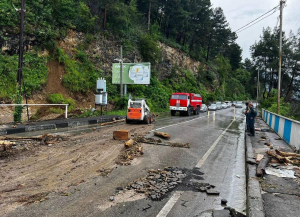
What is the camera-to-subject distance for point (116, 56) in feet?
99.7

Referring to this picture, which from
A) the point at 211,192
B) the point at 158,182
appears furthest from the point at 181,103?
the point at 211,192

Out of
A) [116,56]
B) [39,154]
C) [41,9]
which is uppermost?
[41,9]

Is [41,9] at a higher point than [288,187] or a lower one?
higher

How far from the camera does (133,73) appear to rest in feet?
89.8

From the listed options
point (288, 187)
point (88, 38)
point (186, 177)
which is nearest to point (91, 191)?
point (186, 177)

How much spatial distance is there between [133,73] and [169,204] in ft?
80.1

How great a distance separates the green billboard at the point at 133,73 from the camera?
27.1 metres

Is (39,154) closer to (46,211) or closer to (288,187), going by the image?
(46,211)

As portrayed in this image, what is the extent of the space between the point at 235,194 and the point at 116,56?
1108 inches

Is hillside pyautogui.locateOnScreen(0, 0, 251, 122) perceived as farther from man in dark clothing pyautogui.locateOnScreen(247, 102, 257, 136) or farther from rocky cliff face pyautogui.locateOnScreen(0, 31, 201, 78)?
man in dark clothing pyautogui.locateOnScreen(247, 102, 257, 136)

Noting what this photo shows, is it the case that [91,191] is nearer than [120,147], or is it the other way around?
[91,191]

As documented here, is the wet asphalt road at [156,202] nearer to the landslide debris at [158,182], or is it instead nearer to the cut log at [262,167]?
the landslide debris at [158,182]

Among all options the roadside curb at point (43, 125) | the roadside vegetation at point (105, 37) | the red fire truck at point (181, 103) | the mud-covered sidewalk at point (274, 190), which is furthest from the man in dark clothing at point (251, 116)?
the roadside vegetation at point (105, 37)

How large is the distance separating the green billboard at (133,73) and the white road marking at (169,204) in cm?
2347
